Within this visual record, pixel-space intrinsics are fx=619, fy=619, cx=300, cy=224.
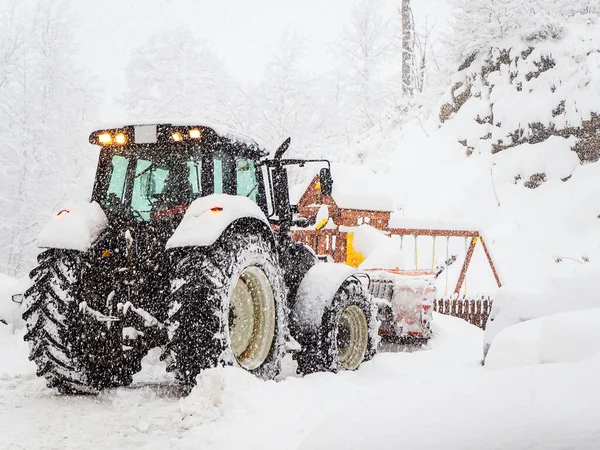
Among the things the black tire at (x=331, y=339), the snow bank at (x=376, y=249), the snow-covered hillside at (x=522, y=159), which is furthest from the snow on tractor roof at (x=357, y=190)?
Result: the black tire at (x=331, y=339)

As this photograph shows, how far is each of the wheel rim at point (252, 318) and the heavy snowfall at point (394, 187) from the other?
391 millimetres

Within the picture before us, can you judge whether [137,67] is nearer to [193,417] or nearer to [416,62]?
[416,62]

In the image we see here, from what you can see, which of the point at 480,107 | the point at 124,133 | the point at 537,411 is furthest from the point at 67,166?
the point at 537,411

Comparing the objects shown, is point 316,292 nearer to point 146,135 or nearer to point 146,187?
point 146,187

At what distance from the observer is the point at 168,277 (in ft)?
15.7

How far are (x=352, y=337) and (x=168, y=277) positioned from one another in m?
2.38

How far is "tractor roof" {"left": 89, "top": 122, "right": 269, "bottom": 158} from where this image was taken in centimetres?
506

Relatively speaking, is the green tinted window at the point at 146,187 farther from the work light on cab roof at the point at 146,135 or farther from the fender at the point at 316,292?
the fender at the point at 316,292

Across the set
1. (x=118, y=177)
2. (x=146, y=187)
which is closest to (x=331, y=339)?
(x=146, y=187)

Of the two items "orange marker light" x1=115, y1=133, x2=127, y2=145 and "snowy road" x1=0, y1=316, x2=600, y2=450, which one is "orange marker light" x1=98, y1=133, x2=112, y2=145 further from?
"snowy road" x1=0, y1=316, x2=600, y2=450

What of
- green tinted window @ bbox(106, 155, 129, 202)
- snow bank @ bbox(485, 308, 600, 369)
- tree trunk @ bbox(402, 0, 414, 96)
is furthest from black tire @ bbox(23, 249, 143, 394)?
tree trunk @ bbox(402, 0, 414, 96)

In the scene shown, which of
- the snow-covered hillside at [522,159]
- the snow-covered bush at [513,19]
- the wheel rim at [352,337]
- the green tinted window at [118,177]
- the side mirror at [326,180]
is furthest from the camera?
the snow-covered bush at [513,19]

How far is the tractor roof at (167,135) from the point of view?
16.6 feet

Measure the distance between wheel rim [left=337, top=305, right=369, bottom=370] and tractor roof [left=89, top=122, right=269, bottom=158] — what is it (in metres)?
2.11
